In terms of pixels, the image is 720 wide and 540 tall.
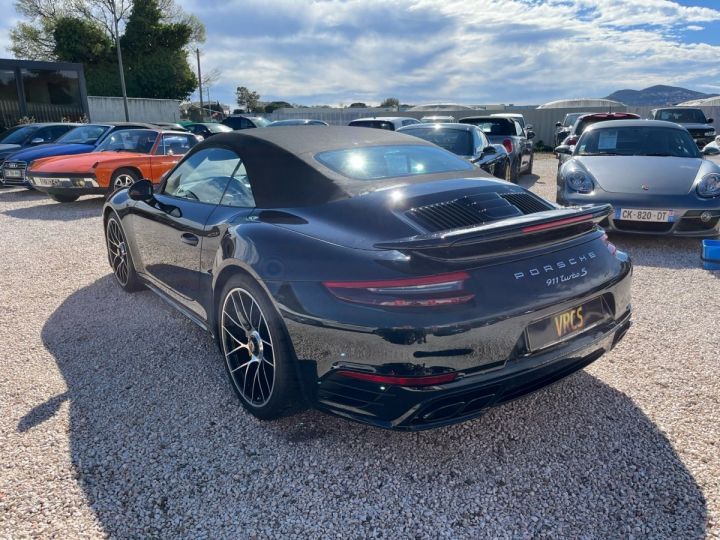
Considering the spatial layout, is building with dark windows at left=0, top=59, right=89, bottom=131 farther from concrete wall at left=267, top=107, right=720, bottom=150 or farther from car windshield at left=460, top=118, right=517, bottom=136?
car windshield at left=460, top=118, right=517, bottom=136

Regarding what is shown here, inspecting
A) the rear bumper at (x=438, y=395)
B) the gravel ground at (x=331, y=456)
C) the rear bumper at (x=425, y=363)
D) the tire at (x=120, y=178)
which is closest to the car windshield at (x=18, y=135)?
the tire at (x=120, y=178)

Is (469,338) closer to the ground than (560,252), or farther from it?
closer to the ground

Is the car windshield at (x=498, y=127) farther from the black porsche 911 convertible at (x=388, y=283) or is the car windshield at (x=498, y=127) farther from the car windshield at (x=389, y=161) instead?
the black porsche 911 convertible at (x=388, y=283)

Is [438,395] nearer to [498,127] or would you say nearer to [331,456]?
[331,456]

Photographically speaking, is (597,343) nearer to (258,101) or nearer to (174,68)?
(174,68)

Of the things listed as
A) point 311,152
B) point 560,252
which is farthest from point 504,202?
point 311,152

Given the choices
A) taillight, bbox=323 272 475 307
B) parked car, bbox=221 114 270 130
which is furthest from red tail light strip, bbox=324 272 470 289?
parked car, bbox=221 114 270 130

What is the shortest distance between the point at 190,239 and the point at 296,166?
0.88 metres

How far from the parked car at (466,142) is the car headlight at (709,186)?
118 inches

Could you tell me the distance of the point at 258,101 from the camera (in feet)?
205

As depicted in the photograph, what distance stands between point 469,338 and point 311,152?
1428 millimetres

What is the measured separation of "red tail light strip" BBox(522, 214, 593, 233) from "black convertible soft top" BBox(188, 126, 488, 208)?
0.80m

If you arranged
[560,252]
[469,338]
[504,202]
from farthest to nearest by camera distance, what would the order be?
1. [504,202]
2. [560,252]
3. [469,338]

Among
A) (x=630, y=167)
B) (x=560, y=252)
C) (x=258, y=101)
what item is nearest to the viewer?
(x=560, y=252)
